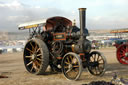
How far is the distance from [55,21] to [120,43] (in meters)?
5.45

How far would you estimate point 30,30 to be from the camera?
342 inches

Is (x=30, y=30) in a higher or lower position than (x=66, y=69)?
higher

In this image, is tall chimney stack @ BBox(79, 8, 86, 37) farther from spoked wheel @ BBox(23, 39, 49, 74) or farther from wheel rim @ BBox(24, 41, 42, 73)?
wheel rim @ BBox(24, 41, 42, 73)

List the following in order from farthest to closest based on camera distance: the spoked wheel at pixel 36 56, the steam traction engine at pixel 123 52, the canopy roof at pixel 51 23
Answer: the steam traction engine at pixel 123 52 → the canopy roof at pixel 51 23 → the spoked wheel at pixel 36 56

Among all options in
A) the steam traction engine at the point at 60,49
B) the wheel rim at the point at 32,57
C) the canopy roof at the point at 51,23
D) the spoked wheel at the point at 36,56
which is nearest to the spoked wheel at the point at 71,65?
the steam traction engine at the point at 60,49

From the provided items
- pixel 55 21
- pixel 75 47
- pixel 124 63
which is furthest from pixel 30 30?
pixel 124 63

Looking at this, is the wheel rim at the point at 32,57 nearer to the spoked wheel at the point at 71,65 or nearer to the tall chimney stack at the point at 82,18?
the spoked wheel at the point at 71,65

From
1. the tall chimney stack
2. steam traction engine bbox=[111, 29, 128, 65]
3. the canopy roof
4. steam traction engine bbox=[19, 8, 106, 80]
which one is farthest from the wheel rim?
steam traction engine bbox=[111, 29, 128, 65]

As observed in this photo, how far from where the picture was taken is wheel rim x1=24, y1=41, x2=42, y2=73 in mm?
7660

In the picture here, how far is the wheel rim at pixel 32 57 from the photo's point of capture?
302 inches

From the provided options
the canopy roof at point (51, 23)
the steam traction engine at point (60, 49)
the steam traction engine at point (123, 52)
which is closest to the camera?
the steam traction engine at point (60, 49)

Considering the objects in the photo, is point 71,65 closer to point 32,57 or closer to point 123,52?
point 32,57

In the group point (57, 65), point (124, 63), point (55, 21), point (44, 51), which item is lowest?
point (124, 63)

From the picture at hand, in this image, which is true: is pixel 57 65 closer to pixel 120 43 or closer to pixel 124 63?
pixel 124 63
